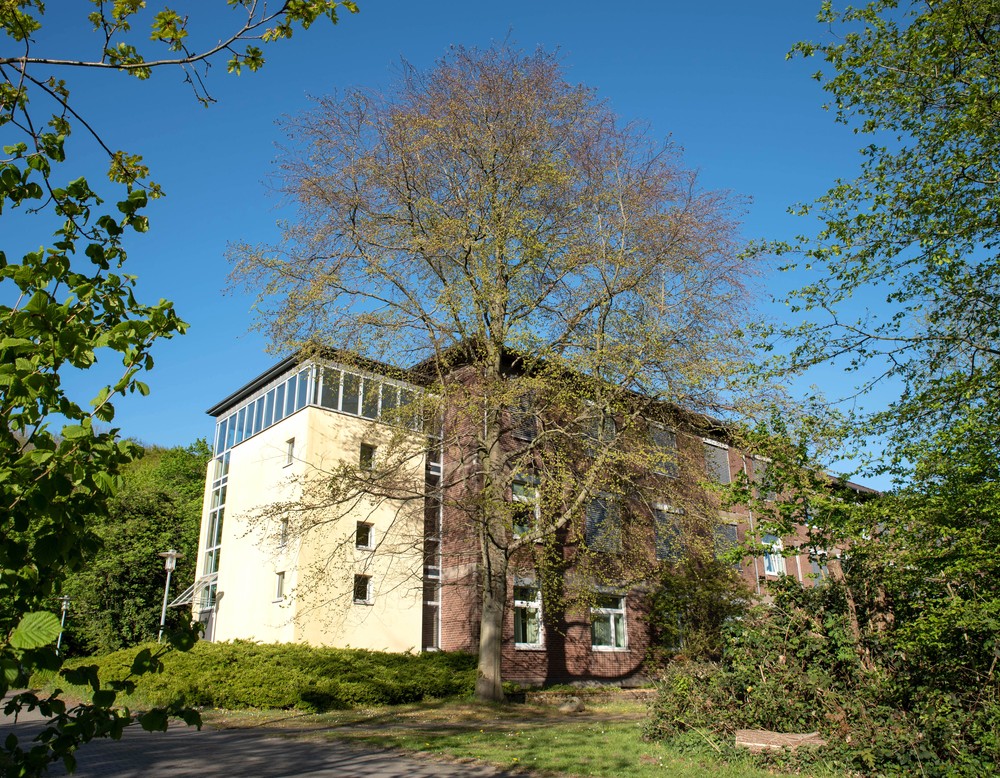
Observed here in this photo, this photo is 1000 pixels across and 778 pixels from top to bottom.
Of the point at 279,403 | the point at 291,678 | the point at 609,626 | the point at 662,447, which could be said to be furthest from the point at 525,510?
the point at 279,403

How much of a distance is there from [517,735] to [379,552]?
42.7 feet

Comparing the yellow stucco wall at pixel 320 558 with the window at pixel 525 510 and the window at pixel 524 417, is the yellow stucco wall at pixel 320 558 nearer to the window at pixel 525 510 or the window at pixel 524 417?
the window at pixel 524 417

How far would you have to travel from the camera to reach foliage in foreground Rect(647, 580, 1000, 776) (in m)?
8.26

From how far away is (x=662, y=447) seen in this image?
760 inches

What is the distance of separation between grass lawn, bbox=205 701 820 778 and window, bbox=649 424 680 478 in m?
5.50

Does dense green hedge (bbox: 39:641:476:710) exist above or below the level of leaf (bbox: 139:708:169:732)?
below

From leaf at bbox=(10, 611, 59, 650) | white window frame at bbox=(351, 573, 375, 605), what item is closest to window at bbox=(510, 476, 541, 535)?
white window frame at bbox=(351, 573, 375, 605)

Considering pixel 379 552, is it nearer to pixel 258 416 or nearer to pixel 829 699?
pixel 258 416

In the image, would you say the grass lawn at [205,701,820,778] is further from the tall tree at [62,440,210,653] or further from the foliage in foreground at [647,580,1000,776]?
the tall tree at [62,440,210,653]

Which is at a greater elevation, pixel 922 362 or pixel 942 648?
pixel 922 362

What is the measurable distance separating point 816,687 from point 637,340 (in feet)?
34.1

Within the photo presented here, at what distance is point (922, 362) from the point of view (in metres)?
13.1

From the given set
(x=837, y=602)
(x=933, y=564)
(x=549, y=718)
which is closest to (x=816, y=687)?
(x=837, y=602)

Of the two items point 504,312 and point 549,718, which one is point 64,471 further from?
point 504,312
